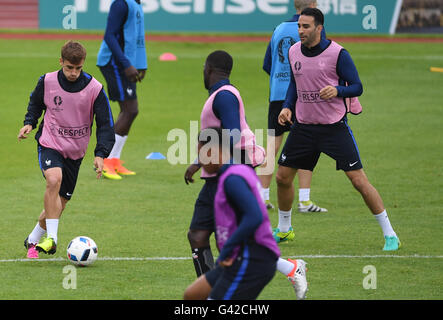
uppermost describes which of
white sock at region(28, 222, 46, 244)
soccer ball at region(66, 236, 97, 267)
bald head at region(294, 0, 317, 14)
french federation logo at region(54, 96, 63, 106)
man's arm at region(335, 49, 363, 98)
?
bald head at region(294, 0, 317, 14)

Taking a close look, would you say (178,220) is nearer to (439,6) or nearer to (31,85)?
(31,85)

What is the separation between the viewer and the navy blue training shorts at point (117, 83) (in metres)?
13.0

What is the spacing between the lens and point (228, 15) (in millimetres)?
31094

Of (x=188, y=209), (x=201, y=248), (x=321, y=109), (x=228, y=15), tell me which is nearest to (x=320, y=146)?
(x=321, y=109)

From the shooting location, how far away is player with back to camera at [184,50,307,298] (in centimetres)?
703

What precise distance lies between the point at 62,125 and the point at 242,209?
11.4 ft

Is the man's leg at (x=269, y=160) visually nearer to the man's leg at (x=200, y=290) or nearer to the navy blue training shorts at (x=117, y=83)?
the navy blue training shorts at (x=117, y=83)

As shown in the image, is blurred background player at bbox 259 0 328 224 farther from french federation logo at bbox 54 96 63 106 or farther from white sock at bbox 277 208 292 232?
french federation logo at bbox 54 96 63 106

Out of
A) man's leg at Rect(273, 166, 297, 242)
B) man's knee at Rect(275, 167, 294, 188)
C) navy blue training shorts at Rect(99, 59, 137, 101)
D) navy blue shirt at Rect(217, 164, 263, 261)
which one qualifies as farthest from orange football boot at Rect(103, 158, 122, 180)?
navy blue shirt at Rect(217, 164, 263, 261)

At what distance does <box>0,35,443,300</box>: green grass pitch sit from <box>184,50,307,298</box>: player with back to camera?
53cm

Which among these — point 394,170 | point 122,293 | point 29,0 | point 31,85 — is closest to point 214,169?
point 122,293

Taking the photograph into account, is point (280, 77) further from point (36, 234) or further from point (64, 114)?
point (36, 234)

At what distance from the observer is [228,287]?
579 centimetres

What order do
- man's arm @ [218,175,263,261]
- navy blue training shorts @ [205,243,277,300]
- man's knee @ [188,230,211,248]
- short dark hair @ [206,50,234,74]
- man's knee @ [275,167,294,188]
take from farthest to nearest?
man's knee @ [275,167,294,188]
short dark hair @ [206,50,234,74]
man's knee @ [188,230,211,248]
navy blue training shorts @ [205,243,277,300]
man's arm @ [218,175,263,261]
